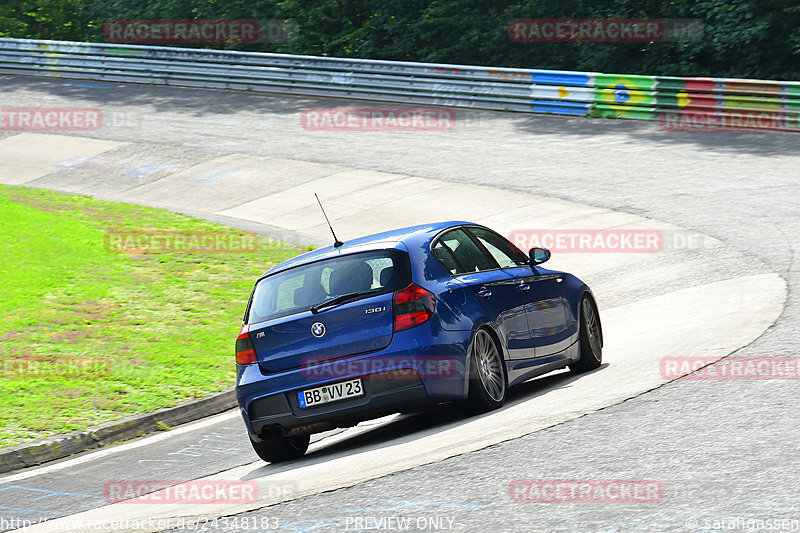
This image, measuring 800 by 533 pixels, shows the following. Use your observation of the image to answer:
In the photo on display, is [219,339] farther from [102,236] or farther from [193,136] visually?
[193,136]

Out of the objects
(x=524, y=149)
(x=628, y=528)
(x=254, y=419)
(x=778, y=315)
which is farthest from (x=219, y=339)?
(x=524, y=149)

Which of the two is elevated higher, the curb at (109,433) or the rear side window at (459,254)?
the rear side window at (459,254)
